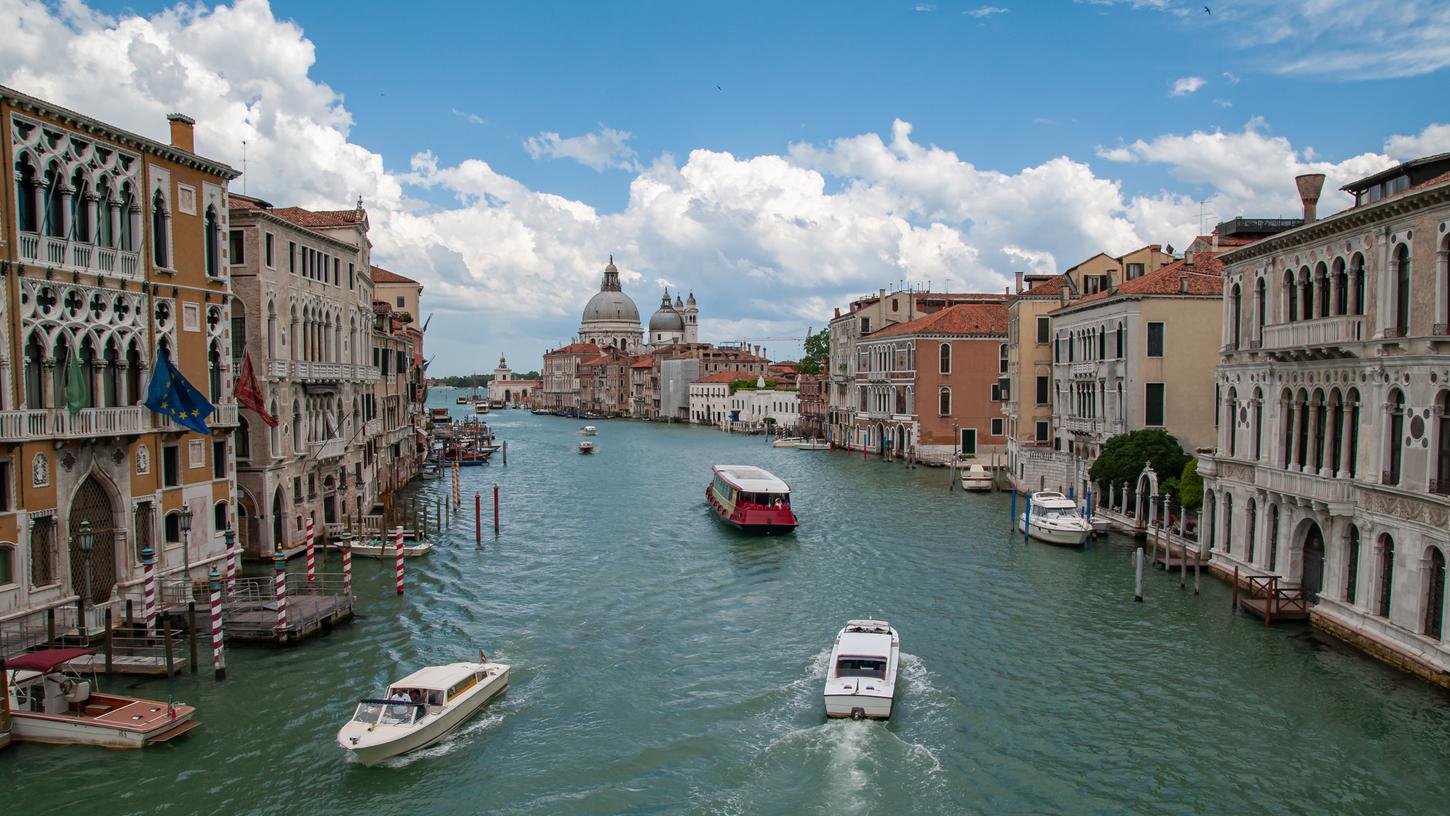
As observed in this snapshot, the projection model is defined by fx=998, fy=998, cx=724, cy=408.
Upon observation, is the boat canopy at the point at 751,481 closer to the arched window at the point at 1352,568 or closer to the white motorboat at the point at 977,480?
the white motorboat at the point at 977,480

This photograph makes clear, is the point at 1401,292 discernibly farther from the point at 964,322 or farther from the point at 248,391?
the point at 964,322

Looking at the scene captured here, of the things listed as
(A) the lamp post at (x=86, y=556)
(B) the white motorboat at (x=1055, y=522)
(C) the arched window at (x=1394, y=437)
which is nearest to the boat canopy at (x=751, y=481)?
(B) the white motorboat at (x=1055, y=522)

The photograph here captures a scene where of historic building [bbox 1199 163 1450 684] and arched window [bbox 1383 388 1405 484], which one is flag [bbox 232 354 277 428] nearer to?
historic building [bbox 1199 163 1450 684]

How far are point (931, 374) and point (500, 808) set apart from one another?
43.2 m

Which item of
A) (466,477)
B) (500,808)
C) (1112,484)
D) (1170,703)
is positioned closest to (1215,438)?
(1112,484)

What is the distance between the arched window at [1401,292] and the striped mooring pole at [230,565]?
19650 millimetres

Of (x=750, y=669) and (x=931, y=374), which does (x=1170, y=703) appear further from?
(x=931, y=374)

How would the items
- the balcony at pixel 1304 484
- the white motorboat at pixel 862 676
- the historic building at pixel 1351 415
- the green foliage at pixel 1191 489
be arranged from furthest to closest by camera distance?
the green foliage at pixel 1191 489 → the balcony at pixel 1304 484 → the historic building at pixel 1351 415 → the white motorboat at pixel 862 676

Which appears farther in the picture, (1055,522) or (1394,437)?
(1055,522)

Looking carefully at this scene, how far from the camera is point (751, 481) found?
3288 centimetres

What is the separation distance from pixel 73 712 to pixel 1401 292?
2024cm

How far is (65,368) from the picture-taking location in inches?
636

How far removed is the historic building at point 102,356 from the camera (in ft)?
49.5

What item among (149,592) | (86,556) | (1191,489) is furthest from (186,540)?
(1191,489)
